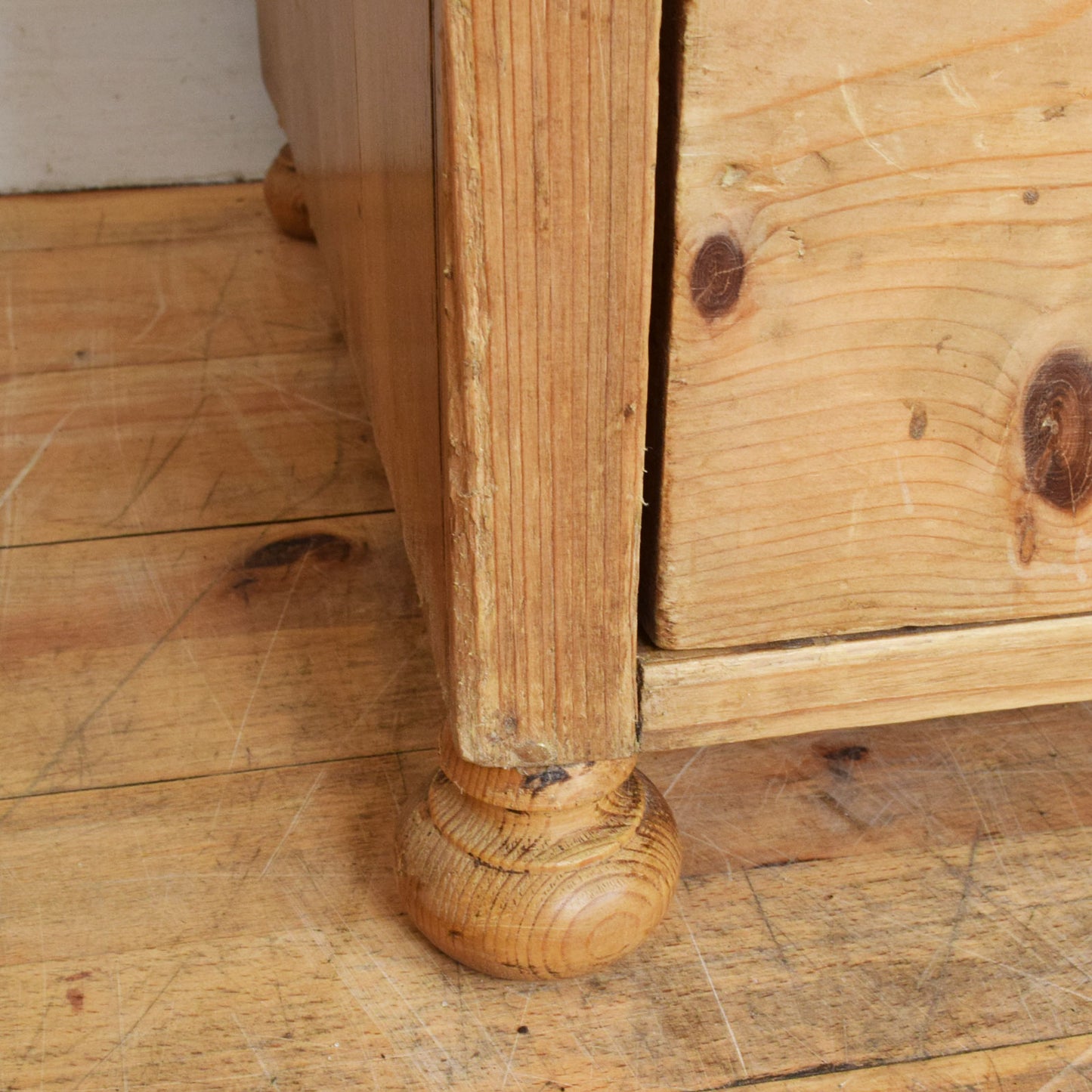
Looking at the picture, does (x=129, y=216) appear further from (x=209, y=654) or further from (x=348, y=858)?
(x=348, y=858)

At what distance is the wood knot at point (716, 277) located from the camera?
17.4 inches

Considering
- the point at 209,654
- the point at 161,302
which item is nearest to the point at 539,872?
the point at 209,654

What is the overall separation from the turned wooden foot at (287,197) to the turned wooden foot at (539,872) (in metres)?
0.90

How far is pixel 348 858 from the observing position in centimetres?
64

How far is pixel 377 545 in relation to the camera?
89 centimetres

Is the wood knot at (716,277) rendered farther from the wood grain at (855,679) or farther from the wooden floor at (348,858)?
the wooden floor at (348,858)

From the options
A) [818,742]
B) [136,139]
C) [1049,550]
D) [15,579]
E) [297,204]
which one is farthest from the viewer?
[136,139]

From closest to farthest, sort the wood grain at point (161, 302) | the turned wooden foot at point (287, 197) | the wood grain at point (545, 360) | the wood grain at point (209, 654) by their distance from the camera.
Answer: the wood grain at point (545, 360), the wood grain at point (209, 654), the wood grain at point (161, 302), the turned wooden foot at point (287, 197)

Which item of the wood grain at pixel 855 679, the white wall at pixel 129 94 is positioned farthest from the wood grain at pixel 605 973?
the white wall at pixel 129 94

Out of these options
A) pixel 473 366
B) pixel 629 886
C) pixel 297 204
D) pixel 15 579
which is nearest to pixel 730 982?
pixel 629 886

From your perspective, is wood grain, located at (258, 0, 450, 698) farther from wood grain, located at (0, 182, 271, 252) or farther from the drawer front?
wood grain, located at (0, 182, 271, 252)

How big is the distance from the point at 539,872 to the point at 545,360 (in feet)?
0.71

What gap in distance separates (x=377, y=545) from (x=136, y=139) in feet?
2.68

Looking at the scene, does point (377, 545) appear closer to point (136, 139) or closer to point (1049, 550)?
point (1049, 550)
